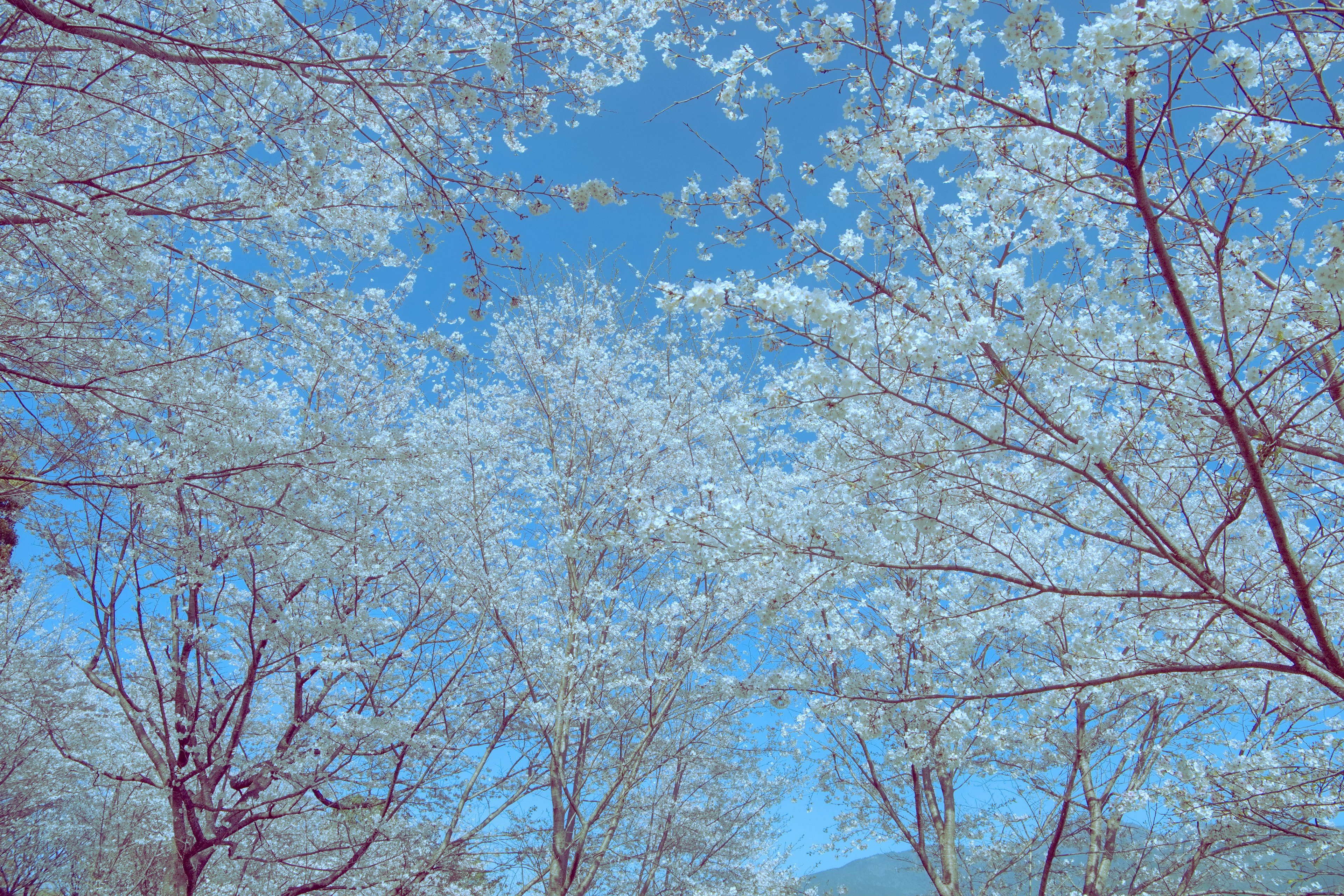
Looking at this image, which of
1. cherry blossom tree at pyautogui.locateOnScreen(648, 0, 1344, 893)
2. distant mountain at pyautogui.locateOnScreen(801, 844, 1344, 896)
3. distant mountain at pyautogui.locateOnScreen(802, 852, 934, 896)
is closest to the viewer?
cherry blossom tree at pyautogui.locateOnScreen(648, 0, 1344, 893)

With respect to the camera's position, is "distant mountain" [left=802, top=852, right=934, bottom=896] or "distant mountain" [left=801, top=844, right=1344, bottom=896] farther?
"distant mountain" [left=802, top=852, right=934, bottom=896]

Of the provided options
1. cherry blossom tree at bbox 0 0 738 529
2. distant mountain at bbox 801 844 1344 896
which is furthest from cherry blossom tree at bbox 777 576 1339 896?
cherry blossom tree at bbox 0 0 738 529

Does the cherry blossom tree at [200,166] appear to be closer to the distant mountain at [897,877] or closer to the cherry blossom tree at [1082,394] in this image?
the cherry blossom tree at [1082,394]

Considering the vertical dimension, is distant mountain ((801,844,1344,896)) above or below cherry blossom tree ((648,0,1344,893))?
below

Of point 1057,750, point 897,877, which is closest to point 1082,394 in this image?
point 1057,750

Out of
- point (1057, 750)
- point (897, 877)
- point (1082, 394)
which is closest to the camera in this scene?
point (1082, 394)

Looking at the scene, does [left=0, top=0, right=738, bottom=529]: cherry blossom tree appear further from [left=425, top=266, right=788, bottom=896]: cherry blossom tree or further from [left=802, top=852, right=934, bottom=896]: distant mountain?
[left=802, top=852, right=934, bottom=896]: distant mountain

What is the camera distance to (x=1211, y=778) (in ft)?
12.4

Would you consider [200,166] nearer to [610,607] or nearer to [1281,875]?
[610,607]

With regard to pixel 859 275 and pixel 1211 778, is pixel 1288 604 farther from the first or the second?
pixel 859 275

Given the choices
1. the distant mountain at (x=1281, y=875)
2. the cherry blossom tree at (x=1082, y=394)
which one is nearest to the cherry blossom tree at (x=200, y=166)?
the cherry blossom tree at (x=1082, y=394)

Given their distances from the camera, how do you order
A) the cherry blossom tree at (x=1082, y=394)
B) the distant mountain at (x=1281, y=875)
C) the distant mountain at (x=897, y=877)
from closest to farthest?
1. the cherry blossom tree at (x=1082, y=394)
2. the distant mountain at (x=1281, y=875)
3. the distant mountain at (x=897, y=877)

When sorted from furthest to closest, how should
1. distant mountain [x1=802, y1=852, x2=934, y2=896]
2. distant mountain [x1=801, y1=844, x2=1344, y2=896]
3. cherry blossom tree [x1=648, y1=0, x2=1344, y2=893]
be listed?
distant mountain [x1=802, y1=852, x2=934, y2=896] → distant mountain [x1=801, y1=844, x2=1344, y2=896] → cherry blossom tree [x1=648, y1=0, x2=1344, y2=893]

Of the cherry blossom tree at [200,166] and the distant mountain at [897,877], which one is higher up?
the cherry blossom tree at [200,166]
